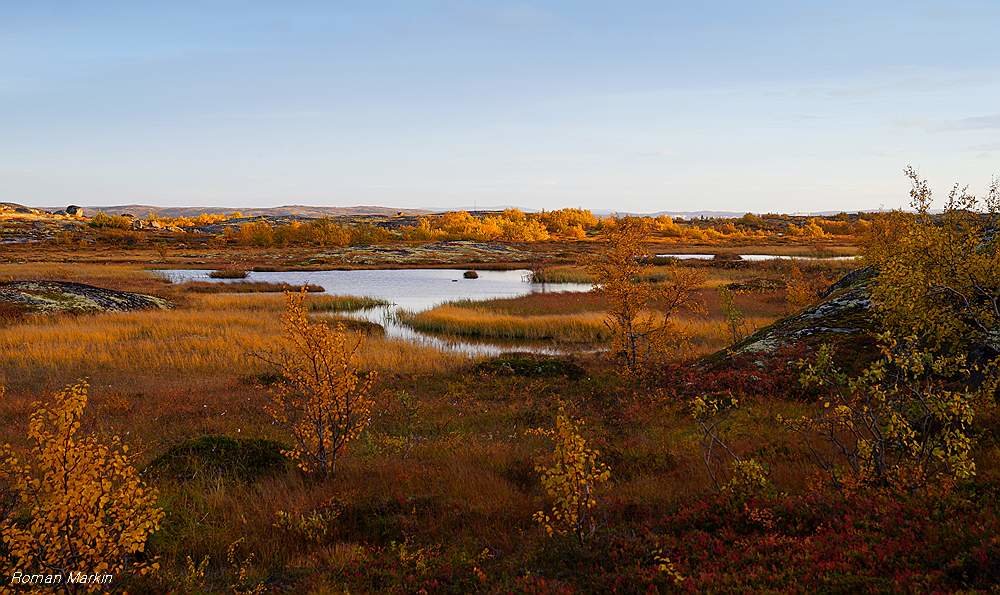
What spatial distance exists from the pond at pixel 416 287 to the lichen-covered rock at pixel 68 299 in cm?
1225

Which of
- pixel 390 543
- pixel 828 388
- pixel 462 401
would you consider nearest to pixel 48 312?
pixel 462 401

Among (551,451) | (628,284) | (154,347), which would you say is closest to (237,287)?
(154,347)

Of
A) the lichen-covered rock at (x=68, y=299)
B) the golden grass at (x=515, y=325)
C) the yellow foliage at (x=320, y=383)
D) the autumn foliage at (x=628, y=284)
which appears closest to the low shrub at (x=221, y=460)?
the yellow foliage at (x=320, y=383)

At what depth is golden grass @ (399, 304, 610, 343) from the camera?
28844 mm

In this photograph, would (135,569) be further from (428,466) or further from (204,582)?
(428,466)

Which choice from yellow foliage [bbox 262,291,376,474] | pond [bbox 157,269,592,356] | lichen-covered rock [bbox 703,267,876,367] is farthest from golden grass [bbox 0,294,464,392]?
lichen-covered rock [bbox 703,267,876,367]

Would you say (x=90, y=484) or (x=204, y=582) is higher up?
(x=90, y=484)

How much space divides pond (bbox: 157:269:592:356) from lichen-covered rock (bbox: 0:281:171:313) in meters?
12.2

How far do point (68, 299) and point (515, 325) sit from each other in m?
25.3

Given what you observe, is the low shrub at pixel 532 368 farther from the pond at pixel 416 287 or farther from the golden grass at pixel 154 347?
the pond at pixel 416 287

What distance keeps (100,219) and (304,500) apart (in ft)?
534

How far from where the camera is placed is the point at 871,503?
6344 millimetres

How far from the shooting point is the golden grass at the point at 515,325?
28.8m

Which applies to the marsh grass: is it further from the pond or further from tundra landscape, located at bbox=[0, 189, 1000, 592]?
tundra landscape, located at bbox=[0, 189, 1000, 592]
